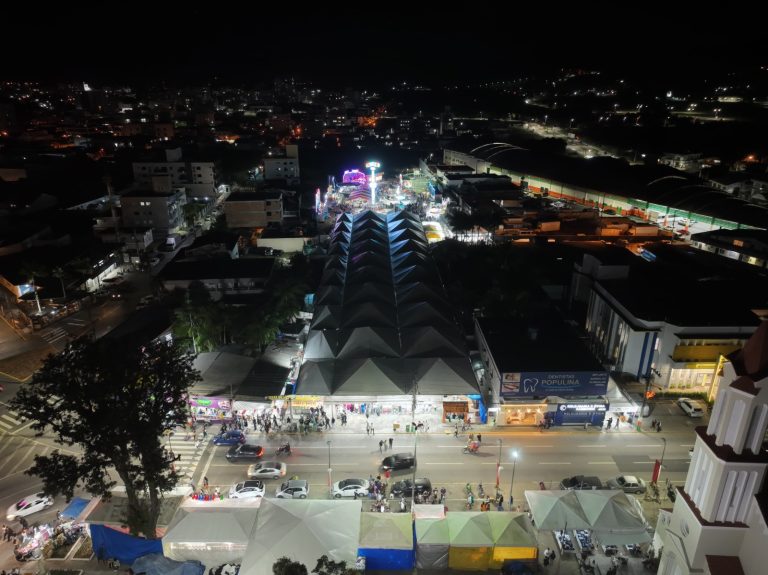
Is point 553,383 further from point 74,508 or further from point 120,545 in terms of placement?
point 74,508

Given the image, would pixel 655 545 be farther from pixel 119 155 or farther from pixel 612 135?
pixel 612 135

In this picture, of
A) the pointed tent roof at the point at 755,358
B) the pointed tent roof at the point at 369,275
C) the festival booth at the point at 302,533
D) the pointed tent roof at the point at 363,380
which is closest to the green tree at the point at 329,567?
the festival booth at the point at 302,533

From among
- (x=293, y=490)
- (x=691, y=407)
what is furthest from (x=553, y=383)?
(x=293, y=490)

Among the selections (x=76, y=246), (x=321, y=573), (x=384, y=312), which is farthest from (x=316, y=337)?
(x=76, y=246)

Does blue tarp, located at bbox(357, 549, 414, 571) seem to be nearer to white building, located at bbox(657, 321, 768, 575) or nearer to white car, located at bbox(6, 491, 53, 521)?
white building, located at bbox(657, 321, 768, 575)

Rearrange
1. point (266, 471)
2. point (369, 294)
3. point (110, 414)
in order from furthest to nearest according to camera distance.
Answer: point (369, 294) < point (266, 471) < point (110, 414)

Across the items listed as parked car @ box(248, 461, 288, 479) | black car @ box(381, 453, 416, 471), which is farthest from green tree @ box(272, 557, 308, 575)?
black car @ box(381, 453, 416, 471)

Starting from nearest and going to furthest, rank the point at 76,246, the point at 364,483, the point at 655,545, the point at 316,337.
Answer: the point at 655,545
the point at 364,483
the point at 316,337
the point at 76,246
